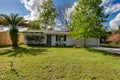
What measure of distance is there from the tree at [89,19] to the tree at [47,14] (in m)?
17.7

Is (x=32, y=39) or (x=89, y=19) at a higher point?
(x=89, y=19)

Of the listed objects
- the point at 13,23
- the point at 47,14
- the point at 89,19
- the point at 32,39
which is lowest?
the point at 32,39

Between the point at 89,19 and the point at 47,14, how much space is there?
19519 millimetres

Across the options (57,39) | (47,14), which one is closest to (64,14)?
(47,14)

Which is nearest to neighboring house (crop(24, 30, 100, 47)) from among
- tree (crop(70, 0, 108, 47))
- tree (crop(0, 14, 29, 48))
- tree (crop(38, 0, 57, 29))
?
tree (crop(0, 14, 29, 48))

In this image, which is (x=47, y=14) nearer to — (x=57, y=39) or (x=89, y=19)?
(x=57, y=39)

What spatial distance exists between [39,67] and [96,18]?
1517cm

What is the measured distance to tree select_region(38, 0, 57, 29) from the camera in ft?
140

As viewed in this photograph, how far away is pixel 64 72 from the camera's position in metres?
11.3

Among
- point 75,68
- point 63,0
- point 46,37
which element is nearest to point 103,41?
point 63,0

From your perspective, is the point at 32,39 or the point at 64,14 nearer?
the point at 32,39

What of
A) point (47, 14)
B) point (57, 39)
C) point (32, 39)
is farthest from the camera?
point (47, 14)

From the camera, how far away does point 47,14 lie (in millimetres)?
42500

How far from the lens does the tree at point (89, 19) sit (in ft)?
79.4
